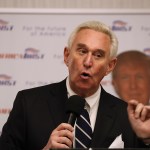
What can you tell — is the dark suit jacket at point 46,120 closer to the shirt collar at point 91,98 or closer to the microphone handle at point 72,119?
the shirt collar at point 91,98

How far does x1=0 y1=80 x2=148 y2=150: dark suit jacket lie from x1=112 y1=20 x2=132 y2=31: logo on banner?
1.31m

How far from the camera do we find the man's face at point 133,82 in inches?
124

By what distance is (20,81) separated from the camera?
3.21 meters

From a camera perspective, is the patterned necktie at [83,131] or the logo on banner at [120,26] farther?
the logo on banner at [120,26]

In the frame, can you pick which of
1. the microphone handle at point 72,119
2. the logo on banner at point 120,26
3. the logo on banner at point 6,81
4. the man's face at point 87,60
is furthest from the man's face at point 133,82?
the microphone handle at point 72,119

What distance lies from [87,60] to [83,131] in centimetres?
39

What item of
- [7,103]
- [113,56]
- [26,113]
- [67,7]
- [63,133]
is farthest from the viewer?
[67,7]

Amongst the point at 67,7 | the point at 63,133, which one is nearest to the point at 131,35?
the point at 67,7

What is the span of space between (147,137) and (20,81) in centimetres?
175

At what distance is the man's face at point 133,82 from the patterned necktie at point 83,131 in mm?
1344

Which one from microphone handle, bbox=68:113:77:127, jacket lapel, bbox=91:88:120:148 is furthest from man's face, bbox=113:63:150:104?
microphone handle, bbox=68:113:77:127

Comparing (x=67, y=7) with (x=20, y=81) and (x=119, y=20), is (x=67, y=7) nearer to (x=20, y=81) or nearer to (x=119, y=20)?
(x=119, y=20)

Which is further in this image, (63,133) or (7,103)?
(7,103)

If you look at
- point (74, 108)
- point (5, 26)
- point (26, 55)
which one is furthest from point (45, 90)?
point (5, 26)
